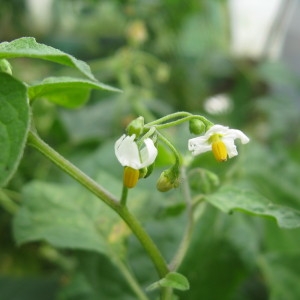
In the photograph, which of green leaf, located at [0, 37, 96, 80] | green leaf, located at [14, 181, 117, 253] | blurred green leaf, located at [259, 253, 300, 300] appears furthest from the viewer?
blurred green leaf, located at [259, 253, 300, 300]

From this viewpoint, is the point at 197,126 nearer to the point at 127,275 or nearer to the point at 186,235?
the point at 186,235

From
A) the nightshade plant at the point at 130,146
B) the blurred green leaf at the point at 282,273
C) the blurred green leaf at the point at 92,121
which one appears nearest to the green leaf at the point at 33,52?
the nightshade plant at the point at 130,146

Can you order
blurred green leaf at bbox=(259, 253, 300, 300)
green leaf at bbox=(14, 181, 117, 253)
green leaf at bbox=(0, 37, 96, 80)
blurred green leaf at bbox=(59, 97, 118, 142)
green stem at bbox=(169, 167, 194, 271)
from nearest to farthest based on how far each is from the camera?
green leaf at bbox=(0, 37, 96, 80)
green stem at bbox=(169, 167, 194, 271)
green leaf at bbox=(14, 181, 117, 253)
blurred green leaf at bbox=(259, 253, 300, 300)
blurred green leaf at bbox=(59, 97, 118, 142)

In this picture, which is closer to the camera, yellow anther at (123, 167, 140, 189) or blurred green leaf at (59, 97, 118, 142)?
yellow anther at (123, 167, 140, 189)

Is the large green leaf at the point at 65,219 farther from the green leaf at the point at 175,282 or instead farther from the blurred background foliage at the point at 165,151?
the green leaf at the point at 175,282

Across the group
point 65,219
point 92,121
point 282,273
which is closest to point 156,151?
point 65,219

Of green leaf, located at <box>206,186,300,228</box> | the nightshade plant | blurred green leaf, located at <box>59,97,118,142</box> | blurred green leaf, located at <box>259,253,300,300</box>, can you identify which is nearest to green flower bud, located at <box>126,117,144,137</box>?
the nightshade plant

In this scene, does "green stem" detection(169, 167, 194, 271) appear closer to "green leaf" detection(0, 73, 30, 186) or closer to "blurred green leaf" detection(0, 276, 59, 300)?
"green leaf" detection(0, 73, 30, 186)

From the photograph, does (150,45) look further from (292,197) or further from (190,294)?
(190,294)
